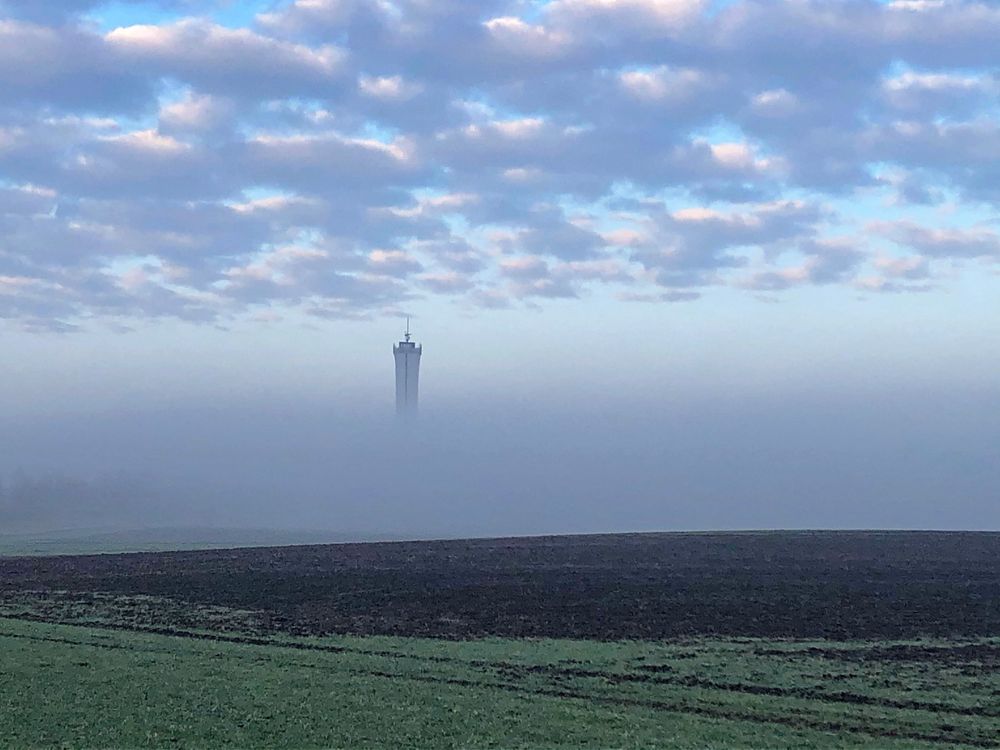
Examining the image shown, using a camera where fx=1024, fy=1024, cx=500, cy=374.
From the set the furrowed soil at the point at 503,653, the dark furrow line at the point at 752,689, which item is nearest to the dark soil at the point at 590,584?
the furrowed soil at the point at 503,653

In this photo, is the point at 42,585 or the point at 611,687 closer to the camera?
the point at 611,687

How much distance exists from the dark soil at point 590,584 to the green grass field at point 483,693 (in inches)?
125

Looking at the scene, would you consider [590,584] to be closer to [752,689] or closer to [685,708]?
[752,689]

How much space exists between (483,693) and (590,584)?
25.9 m

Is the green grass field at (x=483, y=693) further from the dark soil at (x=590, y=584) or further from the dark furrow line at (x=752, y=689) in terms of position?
the dark soil at (x=590, y=584)

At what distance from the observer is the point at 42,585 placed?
52500 millimetres

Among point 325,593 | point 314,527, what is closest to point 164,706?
point 325,593

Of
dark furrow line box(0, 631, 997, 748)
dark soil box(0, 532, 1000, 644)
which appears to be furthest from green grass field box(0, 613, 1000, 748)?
dark soil box(0, 532, 1000, 644)

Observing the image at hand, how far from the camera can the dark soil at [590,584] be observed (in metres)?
40.8

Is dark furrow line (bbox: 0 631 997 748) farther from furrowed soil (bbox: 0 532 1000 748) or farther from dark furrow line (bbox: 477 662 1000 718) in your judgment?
dark furrow line (bbox: 477 662 1000 718)

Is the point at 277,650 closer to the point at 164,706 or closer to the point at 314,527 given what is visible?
the point at 164,706

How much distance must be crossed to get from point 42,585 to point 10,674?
24871 millimetres

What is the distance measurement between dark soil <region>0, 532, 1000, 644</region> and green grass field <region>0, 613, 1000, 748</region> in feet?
10.4

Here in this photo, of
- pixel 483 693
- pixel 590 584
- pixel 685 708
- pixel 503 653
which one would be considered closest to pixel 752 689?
pixel 685 708
